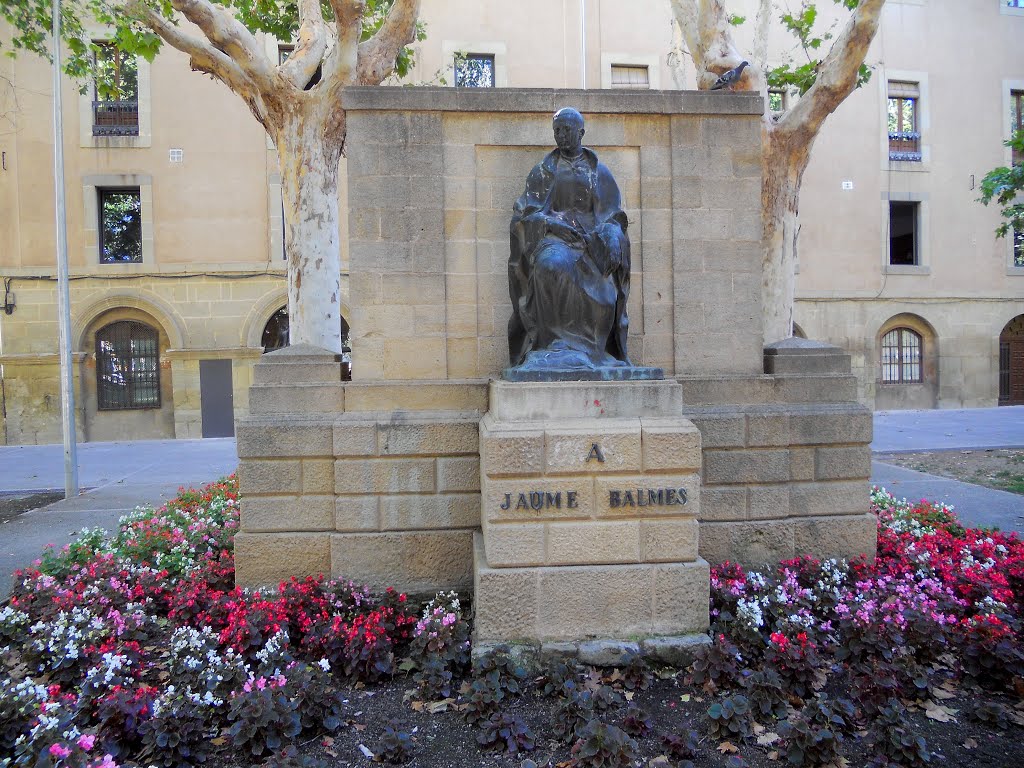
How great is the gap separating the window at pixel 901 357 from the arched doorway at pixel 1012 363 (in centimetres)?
328

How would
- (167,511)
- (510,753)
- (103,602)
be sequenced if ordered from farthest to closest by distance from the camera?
1. (167,511)
2. (103,602)
3. (510,753)

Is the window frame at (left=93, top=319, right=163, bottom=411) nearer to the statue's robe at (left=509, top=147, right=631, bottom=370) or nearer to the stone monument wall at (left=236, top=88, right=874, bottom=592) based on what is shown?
the stone monument wall at (left=236, top=88, right=874, bottom=592)

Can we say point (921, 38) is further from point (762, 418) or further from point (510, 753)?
point (510, 753)

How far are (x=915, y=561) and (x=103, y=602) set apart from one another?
604 centimetres

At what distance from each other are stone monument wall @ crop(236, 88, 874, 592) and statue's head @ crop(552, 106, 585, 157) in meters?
0.77

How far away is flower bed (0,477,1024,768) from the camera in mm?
3314

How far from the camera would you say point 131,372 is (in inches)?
727

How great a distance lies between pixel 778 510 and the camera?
553cm

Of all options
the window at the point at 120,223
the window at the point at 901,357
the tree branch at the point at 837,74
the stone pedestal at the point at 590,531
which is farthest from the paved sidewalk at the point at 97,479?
the window at the point at 901,357

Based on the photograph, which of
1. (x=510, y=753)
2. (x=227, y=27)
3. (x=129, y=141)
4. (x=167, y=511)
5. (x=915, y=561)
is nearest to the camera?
(x=510, y=753)

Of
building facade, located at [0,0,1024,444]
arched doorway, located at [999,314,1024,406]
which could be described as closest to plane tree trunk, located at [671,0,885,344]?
building facade, located at [0,0,1024,444]

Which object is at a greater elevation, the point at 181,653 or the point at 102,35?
the point at 102,35

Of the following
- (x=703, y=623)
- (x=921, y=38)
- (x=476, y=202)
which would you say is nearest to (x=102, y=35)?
(x=476, y=202)

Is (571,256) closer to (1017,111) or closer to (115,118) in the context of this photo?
(115,118)
